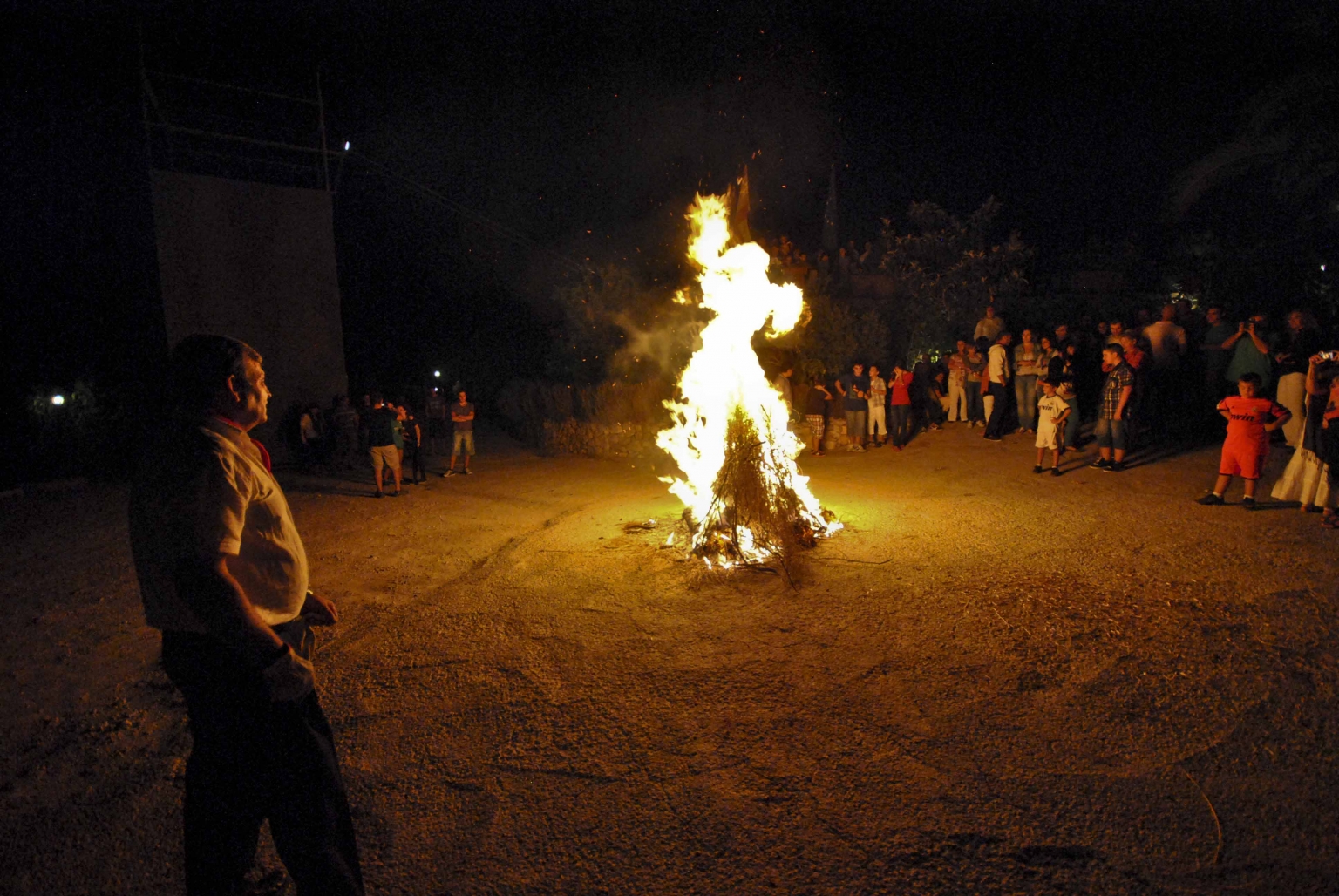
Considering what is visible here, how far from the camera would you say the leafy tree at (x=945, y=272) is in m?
18.6

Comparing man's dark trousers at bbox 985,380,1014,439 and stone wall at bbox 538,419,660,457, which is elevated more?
man's dark trousers at bbox 985,380,1014,439

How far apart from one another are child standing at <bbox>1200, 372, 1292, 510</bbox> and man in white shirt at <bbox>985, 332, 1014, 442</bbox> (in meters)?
4.84

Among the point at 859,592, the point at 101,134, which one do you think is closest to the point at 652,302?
the point at 101,134

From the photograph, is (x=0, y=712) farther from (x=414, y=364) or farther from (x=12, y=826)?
(x=414, y=364)

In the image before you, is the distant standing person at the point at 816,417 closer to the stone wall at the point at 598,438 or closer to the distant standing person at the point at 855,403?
the distant standing person at the point at 855,403

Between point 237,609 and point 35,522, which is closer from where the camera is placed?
point 237,609

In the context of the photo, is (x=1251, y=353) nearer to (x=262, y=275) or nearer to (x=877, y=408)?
(x=877, y=408)

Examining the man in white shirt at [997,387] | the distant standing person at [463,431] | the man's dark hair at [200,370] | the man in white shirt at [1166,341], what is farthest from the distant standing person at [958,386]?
the man's dark hair at [200,370]

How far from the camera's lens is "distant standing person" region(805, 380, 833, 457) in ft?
43.9

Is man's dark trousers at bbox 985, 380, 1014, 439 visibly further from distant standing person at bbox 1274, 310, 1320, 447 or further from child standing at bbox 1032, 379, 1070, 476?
distant standing person at bbox 1274, 310, 1320, 447

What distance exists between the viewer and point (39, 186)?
43.9 ft

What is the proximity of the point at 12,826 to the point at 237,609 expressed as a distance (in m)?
2.38

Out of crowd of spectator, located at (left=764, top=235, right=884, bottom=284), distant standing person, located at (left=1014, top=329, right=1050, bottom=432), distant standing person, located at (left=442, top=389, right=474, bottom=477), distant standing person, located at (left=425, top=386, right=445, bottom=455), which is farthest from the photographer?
distant standing person, located at (left=425, top=386, right=445, bottom=455)

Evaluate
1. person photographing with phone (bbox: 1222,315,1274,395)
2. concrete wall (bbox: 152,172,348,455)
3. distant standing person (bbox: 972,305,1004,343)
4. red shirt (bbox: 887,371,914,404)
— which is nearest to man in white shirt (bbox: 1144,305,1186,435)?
person photographing with phone (bbox: 1222,315,1274,395)
